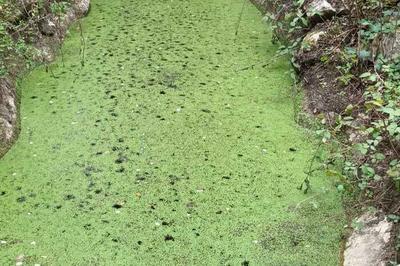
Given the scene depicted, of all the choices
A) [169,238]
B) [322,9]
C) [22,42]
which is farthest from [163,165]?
[322,9]

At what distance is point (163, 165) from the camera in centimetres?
275

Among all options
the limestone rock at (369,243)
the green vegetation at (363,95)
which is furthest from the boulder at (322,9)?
the limestone rock at (369,243)

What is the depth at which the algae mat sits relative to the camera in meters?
2.26

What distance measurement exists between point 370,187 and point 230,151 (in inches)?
32.8

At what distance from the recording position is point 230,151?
287cm

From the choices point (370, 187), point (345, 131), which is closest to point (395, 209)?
point (370, 187)

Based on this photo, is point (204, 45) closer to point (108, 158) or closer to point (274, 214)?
point (108, 158)

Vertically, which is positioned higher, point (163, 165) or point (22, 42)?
point (22, 42)

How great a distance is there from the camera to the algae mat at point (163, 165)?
2.26m

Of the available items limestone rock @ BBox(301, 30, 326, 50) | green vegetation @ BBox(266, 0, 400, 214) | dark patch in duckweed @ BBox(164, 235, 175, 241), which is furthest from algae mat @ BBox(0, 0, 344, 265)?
limestone rock @ BBox(301, 30, 326, 50)

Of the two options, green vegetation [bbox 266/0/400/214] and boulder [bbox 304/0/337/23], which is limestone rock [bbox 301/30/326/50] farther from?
boulder [bbox 304/0/337/23]

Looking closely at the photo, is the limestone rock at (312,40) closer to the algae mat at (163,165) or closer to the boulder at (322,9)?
the boulder at (322,9)

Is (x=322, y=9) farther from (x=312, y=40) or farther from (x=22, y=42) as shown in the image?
(x=22, y=42)

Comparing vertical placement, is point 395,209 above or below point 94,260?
above
